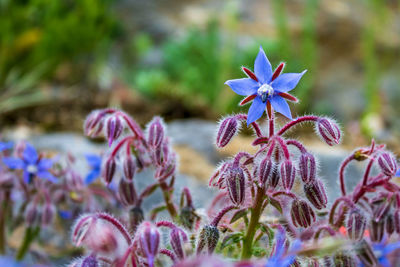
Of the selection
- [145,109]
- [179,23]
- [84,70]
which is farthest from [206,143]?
[179,23]

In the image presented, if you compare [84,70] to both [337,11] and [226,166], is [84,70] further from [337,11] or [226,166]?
[226,166]

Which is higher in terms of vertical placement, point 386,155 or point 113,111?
point 113,111

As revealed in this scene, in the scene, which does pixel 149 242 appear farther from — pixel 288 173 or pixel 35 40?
pixel 35 40

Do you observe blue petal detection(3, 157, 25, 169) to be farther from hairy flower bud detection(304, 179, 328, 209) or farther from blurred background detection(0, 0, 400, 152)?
blurred background detection(0, 0, 400, 152)

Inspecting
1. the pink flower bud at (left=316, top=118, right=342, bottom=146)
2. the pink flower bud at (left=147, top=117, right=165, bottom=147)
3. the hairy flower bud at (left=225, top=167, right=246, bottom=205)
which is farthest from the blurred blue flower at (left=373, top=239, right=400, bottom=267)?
the pink flower bud at (left=147, top=117, right=165, bottom=147)

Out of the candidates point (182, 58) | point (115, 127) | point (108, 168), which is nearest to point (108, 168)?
point (108, 168)

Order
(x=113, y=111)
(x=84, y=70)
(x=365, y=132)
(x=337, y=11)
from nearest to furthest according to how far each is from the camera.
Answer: (x=113, y=111) → (x=365, y=132) → (x=84, y=70) → (x=337, y=11)
